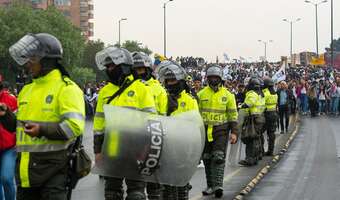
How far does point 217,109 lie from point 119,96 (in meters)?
4.09

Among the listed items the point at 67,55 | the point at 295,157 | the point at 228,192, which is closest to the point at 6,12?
the point at 67,55

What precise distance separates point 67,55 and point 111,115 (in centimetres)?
7184

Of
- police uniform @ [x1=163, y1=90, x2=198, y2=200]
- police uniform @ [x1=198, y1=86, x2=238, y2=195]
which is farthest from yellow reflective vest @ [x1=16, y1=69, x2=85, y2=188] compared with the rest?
police uniform @ [x1=198, y1=86, x2=238, y2=195]

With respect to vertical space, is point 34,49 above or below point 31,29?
below

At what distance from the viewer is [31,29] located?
72500 millimetres

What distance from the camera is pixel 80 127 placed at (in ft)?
19.5

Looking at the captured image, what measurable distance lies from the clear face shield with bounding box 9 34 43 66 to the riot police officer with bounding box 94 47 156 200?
1.35 metres

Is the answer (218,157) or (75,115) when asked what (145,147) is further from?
(218,157)

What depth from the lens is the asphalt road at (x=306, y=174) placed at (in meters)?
11.7

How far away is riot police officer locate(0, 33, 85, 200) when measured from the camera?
589cm

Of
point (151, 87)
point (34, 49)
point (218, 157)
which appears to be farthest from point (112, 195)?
point (218, 157)

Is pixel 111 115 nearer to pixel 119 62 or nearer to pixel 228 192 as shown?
pixel 119 62

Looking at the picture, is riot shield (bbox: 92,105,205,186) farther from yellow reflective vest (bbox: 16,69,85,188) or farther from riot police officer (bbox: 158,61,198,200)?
riot police officer (bbox: 158,61,198,200)

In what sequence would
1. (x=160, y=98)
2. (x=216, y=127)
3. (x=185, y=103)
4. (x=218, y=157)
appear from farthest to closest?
(x=216, y=127)
(x=218, y=157)
(x=185, y=103)
(x=160, y=98)
